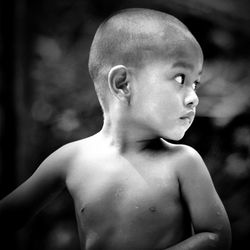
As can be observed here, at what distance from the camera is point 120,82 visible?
2.72ft

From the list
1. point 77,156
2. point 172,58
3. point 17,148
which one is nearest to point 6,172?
point 17,148

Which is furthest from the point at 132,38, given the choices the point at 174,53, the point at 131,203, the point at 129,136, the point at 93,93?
the point at 93,93

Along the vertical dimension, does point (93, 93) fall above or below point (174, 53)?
below

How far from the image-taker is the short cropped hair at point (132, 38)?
2.60 feet

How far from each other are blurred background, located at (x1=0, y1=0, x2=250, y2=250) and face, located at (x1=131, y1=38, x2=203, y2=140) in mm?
368

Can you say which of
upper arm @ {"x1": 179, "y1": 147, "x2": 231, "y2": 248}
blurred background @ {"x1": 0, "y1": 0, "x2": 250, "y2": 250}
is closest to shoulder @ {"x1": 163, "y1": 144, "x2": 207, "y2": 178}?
upper arm @ {"x1": 179, "y1": 147, "x2": 231, "y2": 248}

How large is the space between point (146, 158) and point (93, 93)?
1.44 ft

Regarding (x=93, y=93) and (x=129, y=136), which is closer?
(x=129, y=136)

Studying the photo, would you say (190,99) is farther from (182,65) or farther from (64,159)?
(64,159)

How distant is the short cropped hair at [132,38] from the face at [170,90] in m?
0.02

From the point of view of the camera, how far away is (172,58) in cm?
78

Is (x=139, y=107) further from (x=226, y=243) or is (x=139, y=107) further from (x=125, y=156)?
(x=226, y=243)

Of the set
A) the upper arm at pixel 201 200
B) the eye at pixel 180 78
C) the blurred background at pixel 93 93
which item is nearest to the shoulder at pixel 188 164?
the upper arm at pixel 201 200

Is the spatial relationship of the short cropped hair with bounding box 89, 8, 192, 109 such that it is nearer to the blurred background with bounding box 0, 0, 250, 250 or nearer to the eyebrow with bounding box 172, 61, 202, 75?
the eyebrow with bounding box 172, 61, 202, 75
